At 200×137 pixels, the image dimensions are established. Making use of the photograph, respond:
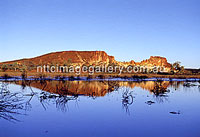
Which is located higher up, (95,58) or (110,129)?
(95,58)

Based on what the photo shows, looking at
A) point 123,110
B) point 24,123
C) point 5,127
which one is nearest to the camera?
point 5,127

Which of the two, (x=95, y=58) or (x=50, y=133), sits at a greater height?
(x=95, y=58)

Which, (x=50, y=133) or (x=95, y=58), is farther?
(x=95, y=58)

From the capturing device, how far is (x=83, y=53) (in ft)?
433

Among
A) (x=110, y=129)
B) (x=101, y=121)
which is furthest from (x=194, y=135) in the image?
(x=101, y=121)

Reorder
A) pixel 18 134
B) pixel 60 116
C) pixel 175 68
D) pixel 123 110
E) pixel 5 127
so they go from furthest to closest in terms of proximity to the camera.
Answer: pixel 175 68
pixel 123 110
pixel 60 116
pixel 5 127
pixel 18 134

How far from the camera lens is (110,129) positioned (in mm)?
4809

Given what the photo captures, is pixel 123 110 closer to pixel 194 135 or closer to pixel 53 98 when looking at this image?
pixel 194 135

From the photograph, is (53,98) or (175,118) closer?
(175,118)

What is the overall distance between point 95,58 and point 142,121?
122201 mm

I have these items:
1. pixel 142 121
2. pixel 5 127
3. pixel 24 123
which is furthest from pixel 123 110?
pixel 5 127

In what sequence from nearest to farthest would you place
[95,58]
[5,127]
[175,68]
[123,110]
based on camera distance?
1. [5,127]
2. [123,110]
3. [175,68]
4. [95,58]

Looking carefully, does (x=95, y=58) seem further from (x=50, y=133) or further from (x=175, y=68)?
(x=50, y=133)

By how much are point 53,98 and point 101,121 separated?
14.5ft
